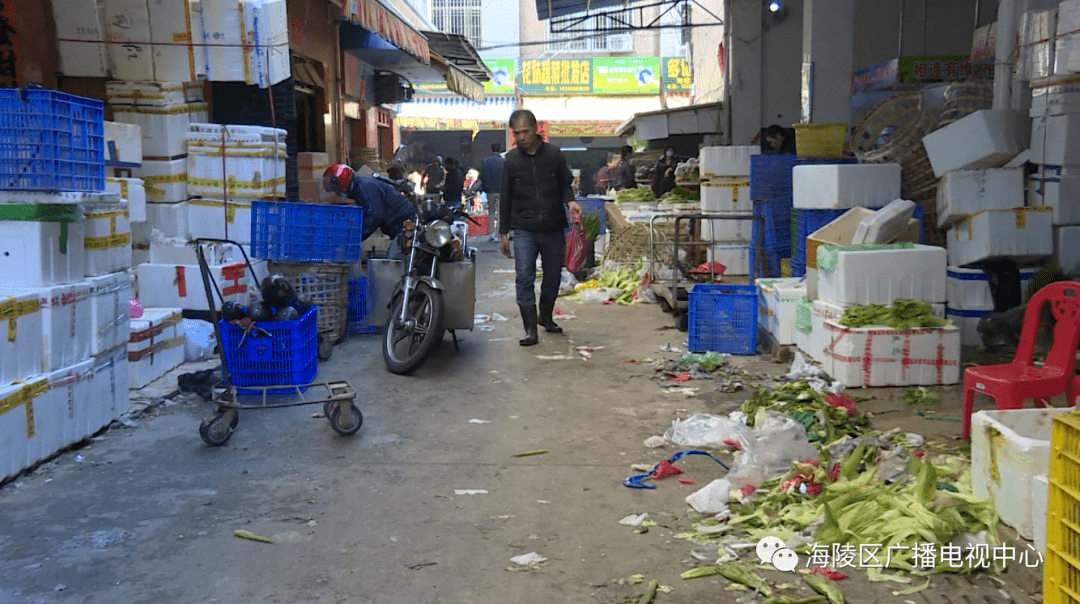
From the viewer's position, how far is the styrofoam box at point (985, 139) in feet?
25.2

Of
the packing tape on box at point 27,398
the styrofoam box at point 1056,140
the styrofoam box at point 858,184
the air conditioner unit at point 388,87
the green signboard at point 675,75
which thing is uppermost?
the green signboard at point 675,75

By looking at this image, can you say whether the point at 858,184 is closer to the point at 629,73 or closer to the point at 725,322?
the point at 725,322

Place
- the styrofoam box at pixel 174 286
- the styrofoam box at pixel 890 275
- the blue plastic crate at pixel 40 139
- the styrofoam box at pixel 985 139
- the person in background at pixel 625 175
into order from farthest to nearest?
the person in background at pixel 625 175, the styrofoam box at pixel 174 286, the styrofoam box at pixel 985 139, the styrofoam box at pixel 890 275, the blue plastic crate at pixel 40 139

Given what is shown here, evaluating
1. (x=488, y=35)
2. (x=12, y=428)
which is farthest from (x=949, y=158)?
(x=488, y=35)

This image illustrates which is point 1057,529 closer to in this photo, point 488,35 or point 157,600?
point 157,600

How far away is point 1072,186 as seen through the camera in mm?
7445

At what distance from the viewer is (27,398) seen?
4.94 m

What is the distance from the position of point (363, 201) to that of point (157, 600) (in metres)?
6.06

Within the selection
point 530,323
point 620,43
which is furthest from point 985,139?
point 620,43

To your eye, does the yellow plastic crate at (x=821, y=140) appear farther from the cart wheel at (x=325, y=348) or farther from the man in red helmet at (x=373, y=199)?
the cart wheel at (x=325, y=348)

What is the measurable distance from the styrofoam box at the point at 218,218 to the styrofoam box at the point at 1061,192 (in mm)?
6841

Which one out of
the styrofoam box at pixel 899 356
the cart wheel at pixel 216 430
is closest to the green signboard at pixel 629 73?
the styrofoam box at pixel 899 356

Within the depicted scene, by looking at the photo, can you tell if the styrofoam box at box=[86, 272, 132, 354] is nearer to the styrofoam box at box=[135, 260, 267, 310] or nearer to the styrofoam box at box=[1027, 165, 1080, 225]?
the styrofoam box at box=[135, 260, 267, 310]

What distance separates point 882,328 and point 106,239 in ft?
16.4
